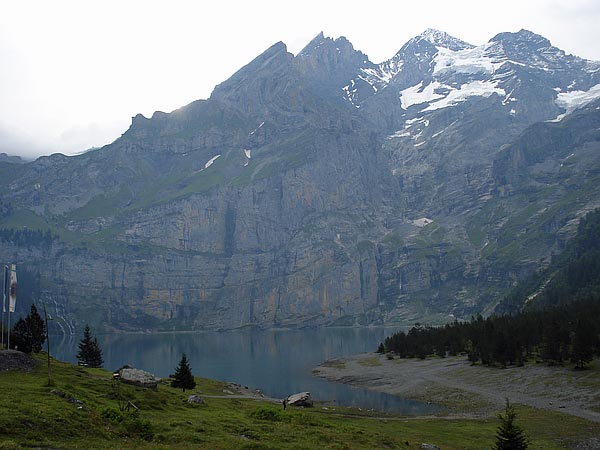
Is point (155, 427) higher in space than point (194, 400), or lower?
higher

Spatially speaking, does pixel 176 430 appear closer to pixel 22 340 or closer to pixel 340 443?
pixel 340 443

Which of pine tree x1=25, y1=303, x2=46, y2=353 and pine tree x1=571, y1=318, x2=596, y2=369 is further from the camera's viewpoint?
pine tree x1=571, y1=318, x2=596, y2=369

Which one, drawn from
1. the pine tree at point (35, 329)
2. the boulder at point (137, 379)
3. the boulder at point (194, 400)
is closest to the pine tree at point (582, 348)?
the boulder at point (194, 400)

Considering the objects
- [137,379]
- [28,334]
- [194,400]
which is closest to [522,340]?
[194,400]

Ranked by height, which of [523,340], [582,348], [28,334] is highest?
[28,334]

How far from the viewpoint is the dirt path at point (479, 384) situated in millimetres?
75375

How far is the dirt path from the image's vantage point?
2968 inches

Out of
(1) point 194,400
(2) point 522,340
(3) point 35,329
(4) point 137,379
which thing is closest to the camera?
(4) point 137,379

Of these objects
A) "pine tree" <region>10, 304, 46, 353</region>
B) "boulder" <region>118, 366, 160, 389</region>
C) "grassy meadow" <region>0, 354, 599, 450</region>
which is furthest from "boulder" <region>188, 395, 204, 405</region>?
"pine tree" <region>10, 304, 46, 353</region>

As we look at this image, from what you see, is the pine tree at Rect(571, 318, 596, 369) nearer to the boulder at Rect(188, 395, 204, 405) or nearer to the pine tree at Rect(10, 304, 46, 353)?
the boulder at Rect(188, 395, 204, 405)

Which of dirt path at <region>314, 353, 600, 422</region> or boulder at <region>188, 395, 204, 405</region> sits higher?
boulder at <region>188, 395, 204, 405</region>

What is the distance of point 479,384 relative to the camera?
98.4m

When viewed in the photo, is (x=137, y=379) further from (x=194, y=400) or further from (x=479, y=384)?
(x=479, y=384)

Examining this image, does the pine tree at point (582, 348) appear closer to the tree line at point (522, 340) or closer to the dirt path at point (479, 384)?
the tree line at point (522, 340)
